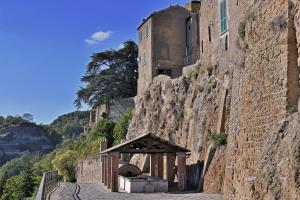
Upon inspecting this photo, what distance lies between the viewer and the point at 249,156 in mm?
13430

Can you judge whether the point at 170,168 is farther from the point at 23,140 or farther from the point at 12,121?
the point at 12,121

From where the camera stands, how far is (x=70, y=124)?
12619cm

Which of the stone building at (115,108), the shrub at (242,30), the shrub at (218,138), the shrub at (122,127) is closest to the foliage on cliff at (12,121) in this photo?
the stone building at (115,108)

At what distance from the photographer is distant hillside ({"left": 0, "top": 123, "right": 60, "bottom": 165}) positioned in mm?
117812

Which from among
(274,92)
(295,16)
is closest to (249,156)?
(274,92)

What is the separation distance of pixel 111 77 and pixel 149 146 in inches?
1131

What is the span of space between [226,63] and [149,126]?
12914mm

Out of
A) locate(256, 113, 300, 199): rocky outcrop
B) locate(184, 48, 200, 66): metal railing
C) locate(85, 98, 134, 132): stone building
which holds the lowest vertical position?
locate(256, 113, 300, 199): rocky outcrop

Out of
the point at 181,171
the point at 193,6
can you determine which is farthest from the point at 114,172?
the point at 193,6

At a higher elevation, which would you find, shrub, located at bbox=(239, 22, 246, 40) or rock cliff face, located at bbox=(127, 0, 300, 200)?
shrub, located at bbox=(239, 22, 246, 40)

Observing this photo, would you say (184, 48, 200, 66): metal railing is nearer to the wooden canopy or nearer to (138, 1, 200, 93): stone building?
(138, 1, 200, 93): stone building

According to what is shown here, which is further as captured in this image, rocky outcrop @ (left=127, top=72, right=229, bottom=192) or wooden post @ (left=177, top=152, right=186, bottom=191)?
rocky outcrop @ (left=127, top=72, right=229, bottom=192)

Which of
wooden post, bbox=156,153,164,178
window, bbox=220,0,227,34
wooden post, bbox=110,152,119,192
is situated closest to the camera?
wooden post, bbox=110,152,119,192

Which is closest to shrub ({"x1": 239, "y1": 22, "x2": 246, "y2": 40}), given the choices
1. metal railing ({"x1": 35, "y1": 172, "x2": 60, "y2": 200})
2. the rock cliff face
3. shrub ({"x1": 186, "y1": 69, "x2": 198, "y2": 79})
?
the rock cliff face
